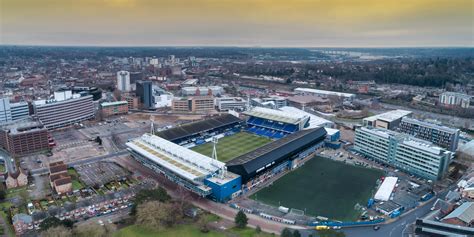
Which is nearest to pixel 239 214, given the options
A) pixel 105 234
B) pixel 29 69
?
pixel 105 234

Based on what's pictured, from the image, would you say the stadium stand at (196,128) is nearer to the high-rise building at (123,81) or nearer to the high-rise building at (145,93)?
the high-rise building at (145,93)

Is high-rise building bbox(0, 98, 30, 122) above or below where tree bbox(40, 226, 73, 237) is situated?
above

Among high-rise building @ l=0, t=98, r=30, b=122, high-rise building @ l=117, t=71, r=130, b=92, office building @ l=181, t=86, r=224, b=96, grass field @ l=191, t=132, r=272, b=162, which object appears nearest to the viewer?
grass field @ l=191, t=132, r=272, b=162

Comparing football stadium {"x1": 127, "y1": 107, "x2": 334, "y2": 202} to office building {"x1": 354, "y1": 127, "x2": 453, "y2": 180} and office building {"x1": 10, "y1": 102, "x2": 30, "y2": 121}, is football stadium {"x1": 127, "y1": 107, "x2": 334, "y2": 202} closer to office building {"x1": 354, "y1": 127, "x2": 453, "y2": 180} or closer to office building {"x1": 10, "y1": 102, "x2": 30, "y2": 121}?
office building {"x1": 354, "y1": 127, "x2": 453, "y2": 180}

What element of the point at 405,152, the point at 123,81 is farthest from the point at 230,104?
the point at 405,152

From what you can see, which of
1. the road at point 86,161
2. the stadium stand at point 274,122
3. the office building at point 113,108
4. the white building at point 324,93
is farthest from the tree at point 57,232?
the white building at point 324,93

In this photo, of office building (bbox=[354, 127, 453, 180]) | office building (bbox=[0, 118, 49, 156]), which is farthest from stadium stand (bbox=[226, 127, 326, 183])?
office building (bbox=[0, 118, 49, 156])

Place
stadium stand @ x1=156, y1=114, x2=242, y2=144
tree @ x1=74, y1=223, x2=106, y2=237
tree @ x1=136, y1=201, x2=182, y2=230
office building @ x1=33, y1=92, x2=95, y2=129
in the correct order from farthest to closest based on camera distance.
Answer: office building @ x1=33, y1=92, x2=95, y2=129 → stadium stand @ x1=156, y1=114, x2=242, y2=144 → tree @ x1=136, y1=201, x2=182, y2=230 → tree @ x1=74, y1=223, x2=106, y2=237

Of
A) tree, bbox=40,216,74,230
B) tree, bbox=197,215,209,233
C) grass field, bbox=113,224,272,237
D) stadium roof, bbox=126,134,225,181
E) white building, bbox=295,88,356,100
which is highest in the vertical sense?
white building, bbox=295,88,356,100
